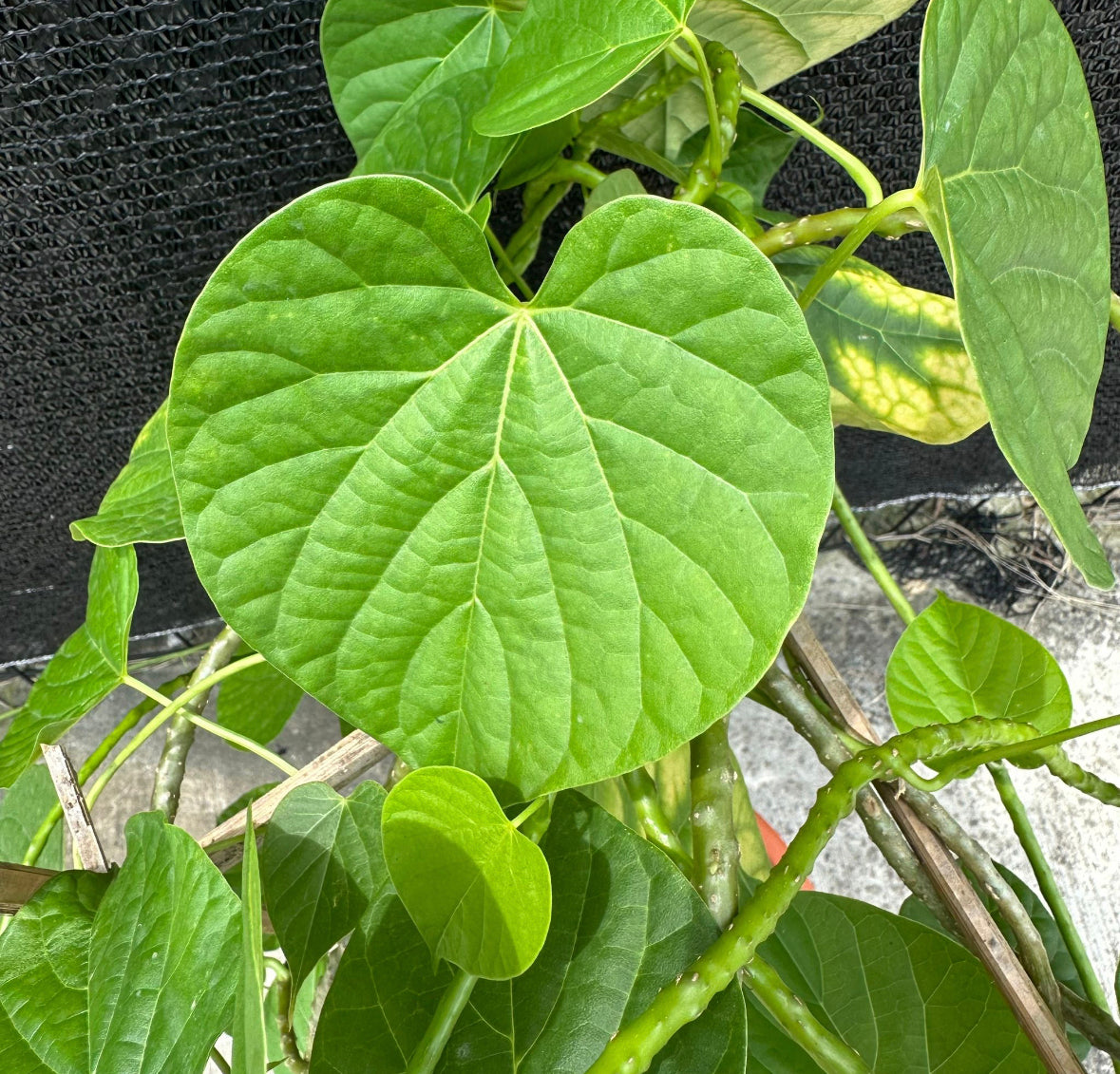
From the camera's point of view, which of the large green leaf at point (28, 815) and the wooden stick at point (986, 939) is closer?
the wooden stick at point (986, 939)

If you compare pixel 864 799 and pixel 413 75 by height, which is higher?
pixel 413 75

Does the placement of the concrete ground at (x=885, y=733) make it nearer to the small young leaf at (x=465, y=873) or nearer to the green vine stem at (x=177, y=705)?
the green vine stem at (x=177, y=705)

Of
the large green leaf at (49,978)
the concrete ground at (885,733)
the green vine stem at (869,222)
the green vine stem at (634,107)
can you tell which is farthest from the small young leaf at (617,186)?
the concrete ground at (885,733)

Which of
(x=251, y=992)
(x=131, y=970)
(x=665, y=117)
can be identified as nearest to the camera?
(x=251, y=992)

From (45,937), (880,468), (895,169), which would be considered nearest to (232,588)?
(45,937)

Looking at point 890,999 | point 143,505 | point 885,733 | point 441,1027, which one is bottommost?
point 885,733

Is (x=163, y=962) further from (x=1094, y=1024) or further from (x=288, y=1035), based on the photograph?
(x=1094, y=1024)

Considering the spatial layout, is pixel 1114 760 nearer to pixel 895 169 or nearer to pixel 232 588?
pixel 895 169

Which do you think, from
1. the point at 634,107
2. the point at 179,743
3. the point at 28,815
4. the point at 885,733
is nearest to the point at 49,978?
the point at 179,743
